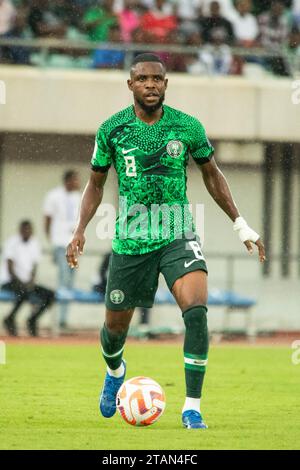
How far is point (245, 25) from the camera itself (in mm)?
23797

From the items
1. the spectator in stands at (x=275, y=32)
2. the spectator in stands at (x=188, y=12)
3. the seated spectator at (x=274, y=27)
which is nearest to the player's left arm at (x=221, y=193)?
the spectator in stands at (x=188, y=12)

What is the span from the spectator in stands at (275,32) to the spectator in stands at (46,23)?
11.7 feet

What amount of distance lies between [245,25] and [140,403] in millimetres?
15269

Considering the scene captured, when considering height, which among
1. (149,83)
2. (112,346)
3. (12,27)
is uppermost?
(12,27)

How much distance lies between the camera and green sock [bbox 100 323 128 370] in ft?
33.1

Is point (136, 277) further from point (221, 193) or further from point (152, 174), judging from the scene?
point (221, 193)

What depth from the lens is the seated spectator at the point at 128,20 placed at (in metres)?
23.1

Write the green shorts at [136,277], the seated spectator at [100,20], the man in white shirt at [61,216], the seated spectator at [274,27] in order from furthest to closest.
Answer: the seated spectator at [274,27] → the seated spectator at [100,20] → the man in white shirt at [61,216] → the green shorts at [136,277]

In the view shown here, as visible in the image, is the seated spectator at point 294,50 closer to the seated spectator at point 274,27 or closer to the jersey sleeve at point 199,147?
the seated spectator at point 274,27

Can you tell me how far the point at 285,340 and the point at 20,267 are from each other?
14.9 ft

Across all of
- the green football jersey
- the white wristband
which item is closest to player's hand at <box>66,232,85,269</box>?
the green football jersey

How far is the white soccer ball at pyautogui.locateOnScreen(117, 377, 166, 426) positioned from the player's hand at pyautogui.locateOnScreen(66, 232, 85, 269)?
0.99 meters

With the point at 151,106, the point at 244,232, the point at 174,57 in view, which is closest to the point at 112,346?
the point at 244,232
